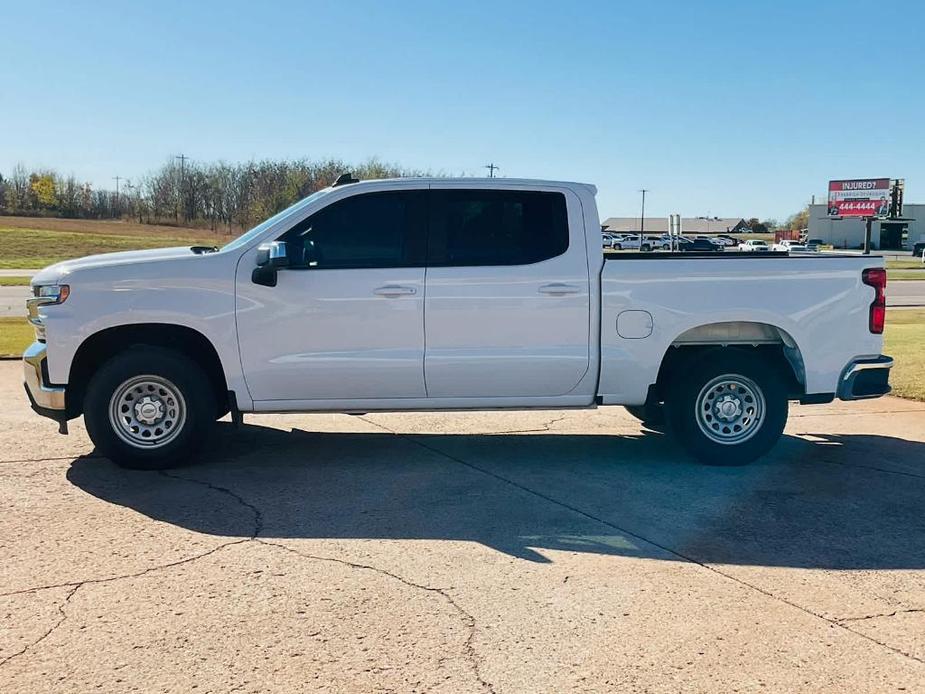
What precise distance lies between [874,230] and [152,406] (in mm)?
108974

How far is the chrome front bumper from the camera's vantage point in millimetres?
6238

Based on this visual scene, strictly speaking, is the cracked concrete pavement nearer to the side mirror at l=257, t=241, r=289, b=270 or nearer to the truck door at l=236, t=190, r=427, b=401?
the truck door at l=236, t=190, r=427, b=401

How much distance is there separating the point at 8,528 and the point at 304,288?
2.45 metres

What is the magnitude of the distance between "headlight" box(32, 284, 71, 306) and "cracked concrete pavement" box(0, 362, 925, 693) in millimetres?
1274

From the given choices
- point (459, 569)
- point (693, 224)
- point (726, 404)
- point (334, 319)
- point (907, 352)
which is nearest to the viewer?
point (459, 569)

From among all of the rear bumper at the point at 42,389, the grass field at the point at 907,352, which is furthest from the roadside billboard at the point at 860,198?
the rear bumper at the point at 42,389

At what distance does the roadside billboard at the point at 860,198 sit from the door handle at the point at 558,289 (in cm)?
8871

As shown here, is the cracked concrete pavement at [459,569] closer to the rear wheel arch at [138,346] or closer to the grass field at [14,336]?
the rear wheel arch at [138,346]

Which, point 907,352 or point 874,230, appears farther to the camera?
point 874,230

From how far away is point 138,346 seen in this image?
6375mm

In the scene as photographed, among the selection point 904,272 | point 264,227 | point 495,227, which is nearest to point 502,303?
point 495,227

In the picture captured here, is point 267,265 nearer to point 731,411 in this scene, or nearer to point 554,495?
point 554,495

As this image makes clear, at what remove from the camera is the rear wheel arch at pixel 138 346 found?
6359mm

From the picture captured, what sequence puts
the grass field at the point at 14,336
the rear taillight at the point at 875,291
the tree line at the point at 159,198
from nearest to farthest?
the rear taillight at the point at 875,291 < the grass field at the point at 14,336 < the tree line at the point at 159,198
